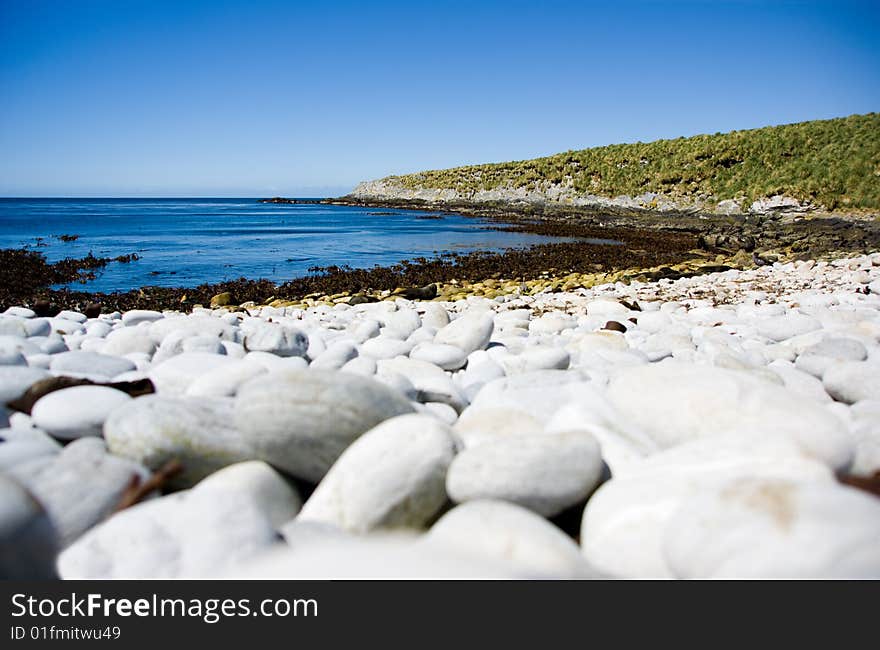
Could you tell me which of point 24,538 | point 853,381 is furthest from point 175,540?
point 853,381

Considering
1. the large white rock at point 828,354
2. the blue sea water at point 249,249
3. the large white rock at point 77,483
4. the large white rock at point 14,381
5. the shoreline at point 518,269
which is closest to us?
the large white rock at point 77,483

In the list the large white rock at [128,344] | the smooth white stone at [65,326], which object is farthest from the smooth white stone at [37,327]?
the large white rock at [128,344]

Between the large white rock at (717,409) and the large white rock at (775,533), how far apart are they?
443 millimetres

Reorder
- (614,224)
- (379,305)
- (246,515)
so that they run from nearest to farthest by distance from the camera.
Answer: (246,515), (379,305), (614,224)

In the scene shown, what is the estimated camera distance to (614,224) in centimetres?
2681

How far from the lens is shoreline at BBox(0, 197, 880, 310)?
1052cm

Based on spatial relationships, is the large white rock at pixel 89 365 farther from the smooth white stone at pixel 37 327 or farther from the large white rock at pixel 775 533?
the large white rock at pixel 775 533

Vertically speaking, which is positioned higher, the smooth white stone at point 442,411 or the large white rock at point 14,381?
the large white rock at point 14,381

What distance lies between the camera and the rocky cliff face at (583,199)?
2872 centimetres

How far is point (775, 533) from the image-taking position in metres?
1.17
